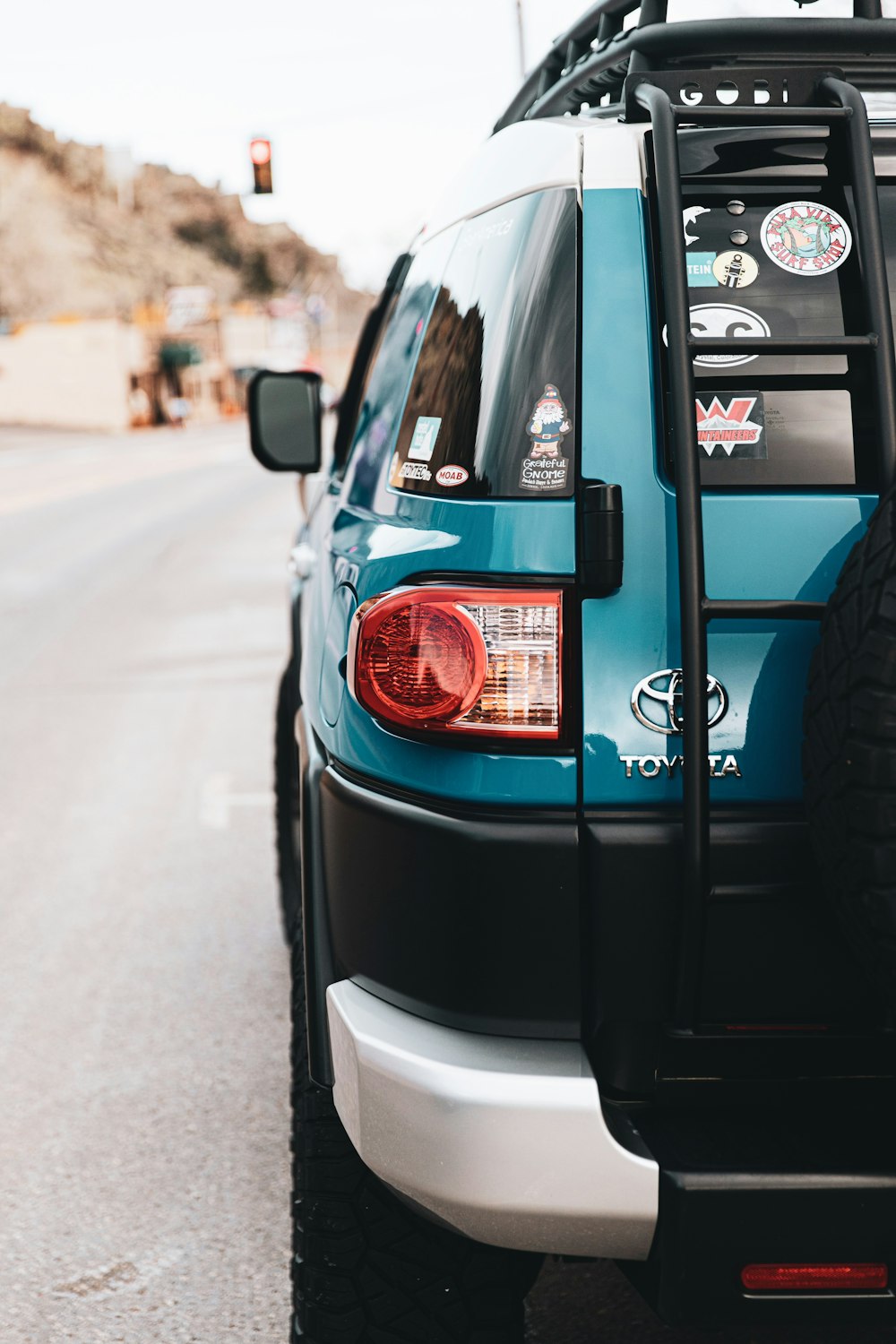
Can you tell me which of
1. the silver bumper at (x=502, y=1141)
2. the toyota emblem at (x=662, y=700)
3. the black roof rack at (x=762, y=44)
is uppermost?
the black roof rack at (x=762, y=44)

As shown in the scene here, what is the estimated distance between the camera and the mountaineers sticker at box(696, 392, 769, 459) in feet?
6.88

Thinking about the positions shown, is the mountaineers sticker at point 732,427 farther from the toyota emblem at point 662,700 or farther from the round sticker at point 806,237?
the toyota emblem at point 662,700

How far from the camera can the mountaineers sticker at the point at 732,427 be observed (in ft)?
6.88

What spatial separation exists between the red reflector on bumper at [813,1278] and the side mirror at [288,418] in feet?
8.38

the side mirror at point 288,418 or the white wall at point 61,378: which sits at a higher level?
the white wall at point 61,378

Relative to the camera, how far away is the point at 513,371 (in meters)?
2.12

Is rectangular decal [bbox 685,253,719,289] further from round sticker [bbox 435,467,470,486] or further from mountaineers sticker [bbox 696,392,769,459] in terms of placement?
round sticker [bbox 435,467,470,486]

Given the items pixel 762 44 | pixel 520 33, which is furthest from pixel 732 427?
pixel 520 33

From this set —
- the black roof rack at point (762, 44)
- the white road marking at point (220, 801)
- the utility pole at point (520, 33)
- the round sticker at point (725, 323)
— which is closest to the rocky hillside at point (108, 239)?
the white road marking at point (220, 801)

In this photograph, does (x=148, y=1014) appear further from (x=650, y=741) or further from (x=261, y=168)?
(x=261, y=168)

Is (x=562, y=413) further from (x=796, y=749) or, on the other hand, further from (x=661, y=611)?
(x=796, y=749)

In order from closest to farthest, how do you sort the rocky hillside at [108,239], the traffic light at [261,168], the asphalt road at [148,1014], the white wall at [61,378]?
the asphalt road at [148,1014] → the traffic light at [261,168] → the white wall at [61,378] → the rocky hillside at [108,239]

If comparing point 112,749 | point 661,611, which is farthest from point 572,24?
point 112,749

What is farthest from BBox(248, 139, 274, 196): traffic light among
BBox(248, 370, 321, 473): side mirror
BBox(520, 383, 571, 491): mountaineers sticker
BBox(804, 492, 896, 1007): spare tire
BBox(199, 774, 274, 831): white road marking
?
BBox(804, 492, 896, 1007): spare tire
